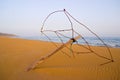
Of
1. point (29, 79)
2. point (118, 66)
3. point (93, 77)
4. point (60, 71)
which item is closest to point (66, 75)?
point (60, 71)

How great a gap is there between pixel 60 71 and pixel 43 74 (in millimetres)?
553

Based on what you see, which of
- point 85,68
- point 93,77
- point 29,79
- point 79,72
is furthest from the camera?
point 85,68

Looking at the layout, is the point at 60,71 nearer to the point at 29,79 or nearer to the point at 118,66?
the point at 29,79

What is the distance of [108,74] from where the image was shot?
4.86 metres

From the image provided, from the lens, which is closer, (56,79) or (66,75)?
(56,79)

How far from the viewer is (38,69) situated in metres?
5.15

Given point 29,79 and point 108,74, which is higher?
point 29,79

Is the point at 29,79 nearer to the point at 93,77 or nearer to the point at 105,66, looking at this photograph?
the point at 93,77

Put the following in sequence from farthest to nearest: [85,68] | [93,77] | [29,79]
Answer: [85,68] → [93,77] → [29,79]

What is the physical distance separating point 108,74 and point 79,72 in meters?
0.83

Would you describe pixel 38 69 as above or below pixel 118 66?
above

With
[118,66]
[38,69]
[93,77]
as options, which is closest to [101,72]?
[93,77]

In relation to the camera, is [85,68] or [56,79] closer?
[56,79]

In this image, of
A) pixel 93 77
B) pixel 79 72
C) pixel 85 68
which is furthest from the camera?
pixel 85 68
